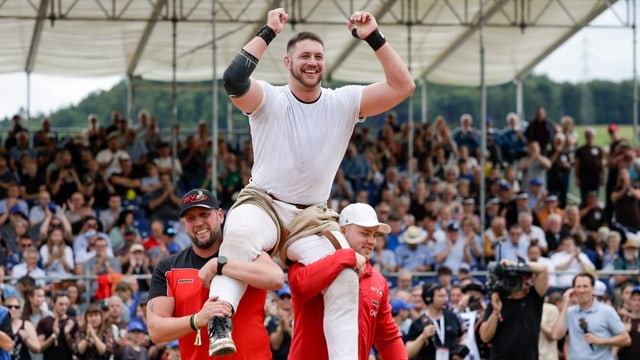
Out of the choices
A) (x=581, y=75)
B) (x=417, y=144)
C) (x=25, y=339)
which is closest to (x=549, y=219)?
(x=417, y=144)

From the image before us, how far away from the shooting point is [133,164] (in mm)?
21906

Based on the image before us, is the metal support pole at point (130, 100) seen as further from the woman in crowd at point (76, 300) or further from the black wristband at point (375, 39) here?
the black wristband at point (375, 39)

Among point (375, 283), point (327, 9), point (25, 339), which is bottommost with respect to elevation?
point (25, 339)

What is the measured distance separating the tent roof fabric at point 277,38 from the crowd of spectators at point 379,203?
70.9 inches

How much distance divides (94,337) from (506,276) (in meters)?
4.65

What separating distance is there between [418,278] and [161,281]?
1011cm

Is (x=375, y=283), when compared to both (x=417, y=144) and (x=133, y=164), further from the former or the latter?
(x=417, y=144)

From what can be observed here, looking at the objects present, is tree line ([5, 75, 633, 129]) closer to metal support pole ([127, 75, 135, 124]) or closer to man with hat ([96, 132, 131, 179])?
metal support pole ([127, 75, 135, 124])

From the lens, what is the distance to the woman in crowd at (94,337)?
13.1 meters

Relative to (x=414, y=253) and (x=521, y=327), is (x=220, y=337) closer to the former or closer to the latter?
(x=521, y=327)

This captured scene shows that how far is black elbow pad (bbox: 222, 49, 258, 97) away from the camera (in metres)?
6.74

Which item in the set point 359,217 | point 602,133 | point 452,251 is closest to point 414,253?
point 452,251

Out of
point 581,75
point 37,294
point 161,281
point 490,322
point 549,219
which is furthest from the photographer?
point 581,75

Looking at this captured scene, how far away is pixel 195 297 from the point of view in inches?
287
